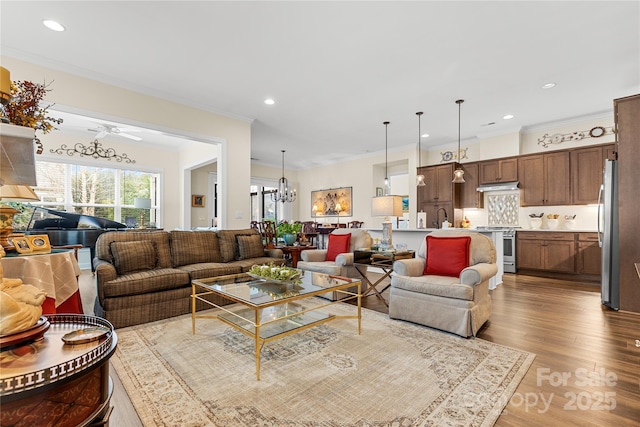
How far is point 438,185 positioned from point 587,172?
8.48 feet

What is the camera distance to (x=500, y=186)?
19.9 feet

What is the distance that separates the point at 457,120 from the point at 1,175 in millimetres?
5995

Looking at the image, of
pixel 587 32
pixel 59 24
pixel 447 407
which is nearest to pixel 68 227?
pixel 59 24

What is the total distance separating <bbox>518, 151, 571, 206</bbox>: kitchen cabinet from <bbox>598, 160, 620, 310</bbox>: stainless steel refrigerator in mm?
2124

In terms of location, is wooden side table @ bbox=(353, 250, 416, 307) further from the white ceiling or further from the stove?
the stove

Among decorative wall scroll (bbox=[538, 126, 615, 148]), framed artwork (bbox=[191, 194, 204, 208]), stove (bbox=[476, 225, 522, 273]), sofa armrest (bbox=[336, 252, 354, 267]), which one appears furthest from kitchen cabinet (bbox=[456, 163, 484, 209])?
framed artwork (bbox=[191, 194, 204, 208])

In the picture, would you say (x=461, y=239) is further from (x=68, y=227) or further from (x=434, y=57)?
(x=68, y=227)

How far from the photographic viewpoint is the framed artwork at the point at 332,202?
8781mm

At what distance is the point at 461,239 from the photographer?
125 inches

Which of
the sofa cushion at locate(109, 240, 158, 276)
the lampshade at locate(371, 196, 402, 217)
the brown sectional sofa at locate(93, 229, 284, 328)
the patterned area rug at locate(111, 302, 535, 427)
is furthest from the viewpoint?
the lampshade at locate(371, 196, 402, 217)

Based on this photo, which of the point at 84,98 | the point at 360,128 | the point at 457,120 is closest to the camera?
the point at 84,98

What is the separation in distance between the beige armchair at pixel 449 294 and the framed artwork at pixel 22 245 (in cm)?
301

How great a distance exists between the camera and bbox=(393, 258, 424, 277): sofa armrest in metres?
3.11

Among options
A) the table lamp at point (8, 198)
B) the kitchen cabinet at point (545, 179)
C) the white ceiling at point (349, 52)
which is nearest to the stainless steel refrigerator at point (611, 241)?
the white ceiling at point (349, 52)
